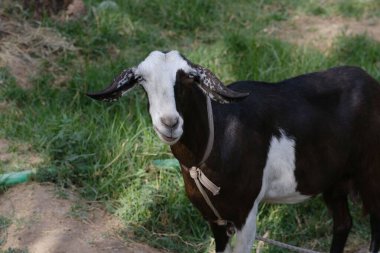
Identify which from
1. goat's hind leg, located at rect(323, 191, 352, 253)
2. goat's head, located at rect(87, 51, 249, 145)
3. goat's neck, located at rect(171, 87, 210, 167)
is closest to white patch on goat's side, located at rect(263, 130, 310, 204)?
goat's neck, located at rect(171, 87, 210, 167)

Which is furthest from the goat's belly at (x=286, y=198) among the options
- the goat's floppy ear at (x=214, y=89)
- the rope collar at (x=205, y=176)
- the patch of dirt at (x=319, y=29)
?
the patch of dirt at (x=319, y=29)

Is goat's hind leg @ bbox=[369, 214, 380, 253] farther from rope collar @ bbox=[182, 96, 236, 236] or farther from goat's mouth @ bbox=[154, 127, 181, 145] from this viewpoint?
goat's mouth @ bbox=[154, 127, 181, 145]

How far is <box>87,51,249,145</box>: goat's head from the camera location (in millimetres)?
3178

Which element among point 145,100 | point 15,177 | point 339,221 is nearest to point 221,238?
point 339,221

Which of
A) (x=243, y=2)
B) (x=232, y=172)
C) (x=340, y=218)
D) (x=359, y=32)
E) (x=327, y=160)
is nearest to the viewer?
(x=232, y=172)

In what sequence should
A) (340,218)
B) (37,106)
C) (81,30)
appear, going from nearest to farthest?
(340,218), (37,106), (81,30)

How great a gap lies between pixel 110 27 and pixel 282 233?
2.69 meters

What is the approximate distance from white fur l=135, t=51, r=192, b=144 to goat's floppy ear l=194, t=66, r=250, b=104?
63mm

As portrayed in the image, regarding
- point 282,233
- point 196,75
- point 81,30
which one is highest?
point 196,75

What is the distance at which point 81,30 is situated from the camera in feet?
21.3

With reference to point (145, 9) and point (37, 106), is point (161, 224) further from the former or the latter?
point (145, 9)

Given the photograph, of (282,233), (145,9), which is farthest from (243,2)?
(282,233)

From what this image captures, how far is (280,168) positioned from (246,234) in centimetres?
40

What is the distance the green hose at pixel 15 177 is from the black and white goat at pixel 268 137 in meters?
1.46
